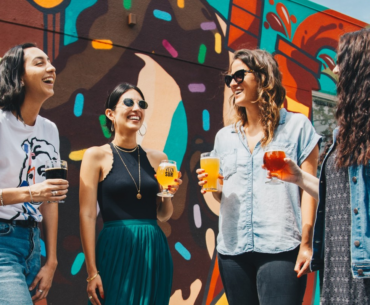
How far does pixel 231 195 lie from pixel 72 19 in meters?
2.80

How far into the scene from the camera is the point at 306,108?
6039 mm

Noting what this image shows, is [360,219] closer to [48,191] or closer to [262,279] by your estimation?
[262,279]

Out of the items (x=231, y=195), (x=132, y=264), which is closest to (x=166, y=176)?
(x=231, y=195)

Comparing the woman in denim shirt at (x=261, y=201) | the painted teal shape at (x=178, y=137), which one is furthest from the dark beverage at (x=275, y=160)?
the painted teal shape at (x=178, y=137)

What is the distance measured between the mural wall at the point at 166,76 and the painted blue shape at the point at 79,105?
1cm

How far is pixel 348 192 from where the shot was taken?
191 centimetres

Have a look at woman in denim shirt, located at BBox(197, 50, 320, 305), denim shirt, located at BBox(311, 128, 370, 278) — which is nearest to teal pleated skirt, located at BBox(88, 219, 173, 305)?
woman in denim shirt, located at BBox(197, 50, 320, 305)

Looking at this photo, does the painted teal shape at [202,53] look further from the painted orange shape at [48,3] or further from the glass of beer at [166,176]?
the glass of beer at [166,176]

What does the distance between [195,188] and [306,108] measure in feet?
7.28

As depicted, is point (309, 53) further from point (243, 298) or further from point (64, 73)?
point (243, 298)

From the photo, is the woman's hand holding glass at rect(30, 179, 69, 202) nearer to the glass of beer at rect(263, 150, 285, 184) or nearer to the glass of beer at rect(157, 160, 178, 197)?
the glass of beer at rect(157, 160, 178, 197)

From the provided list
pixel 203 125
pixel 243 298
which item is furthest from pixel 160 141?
pixel 243 298

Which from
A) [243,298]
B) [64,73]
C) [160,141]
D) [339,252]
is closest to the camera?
[339,252]

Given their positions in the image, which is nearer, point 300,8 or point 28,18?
point 28,18
